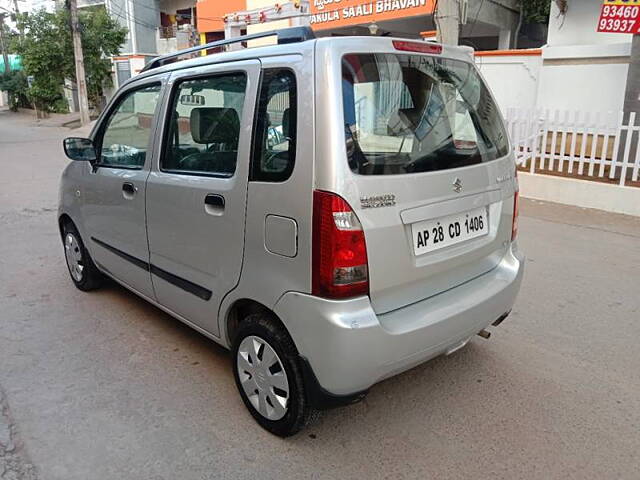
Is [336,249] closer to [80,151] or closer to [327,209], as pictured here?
[327,209]

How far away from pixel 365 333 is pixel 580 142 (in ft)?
23.8

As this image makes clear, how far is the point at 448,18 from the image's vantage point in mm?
7562

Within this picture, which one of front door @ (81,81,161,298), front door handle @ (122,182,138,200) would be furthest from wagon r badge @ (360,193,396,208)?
front door handle @ (122,182,138,200)

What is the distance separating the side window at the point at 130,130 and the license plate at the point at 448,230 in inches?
72.0

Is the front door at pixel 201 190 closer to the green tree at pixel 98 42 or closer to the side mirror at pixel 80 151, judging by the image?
the side mirror at pixel 80 151

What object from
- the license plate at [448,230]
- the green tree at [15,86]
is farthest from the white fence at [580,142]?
the green tree at [15,86]

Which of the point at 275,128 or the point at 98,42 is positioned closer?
the point at 275,128

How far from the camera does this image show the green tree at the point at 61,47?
23969 millimetres

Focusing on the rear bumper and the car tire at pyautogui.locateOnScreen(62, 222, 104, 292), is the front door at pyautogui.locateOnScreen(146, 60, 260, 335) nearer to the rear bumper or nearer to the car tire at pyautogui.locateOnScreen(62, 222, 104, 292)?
the rear bumper

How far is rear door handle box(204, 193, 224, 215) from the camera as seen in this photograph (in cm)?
266

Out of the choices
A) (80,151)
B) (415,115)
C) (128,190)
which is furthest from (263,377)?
(80,151)

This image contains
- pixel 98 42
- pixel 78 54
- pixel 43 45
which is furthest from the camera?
pixel 98 42

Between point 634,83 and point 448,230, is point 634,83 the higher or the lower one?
the higher one

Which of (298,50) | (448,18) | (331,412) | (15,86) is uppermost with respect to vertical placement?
(15,86)
